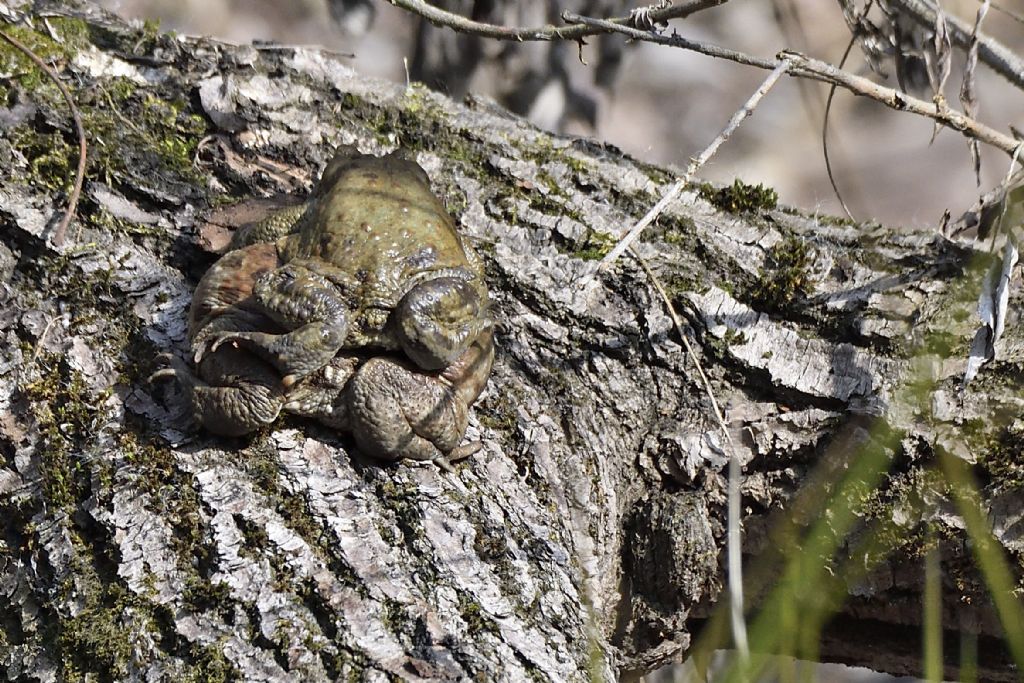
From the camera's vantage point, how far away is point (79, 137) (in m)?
3.24

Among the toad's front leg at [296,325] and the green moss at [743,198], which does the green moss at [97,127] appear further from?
the green moss at [743,198]

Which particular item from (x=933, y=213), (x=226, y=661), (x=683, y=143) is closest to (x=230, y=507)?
(x=226, y=661)

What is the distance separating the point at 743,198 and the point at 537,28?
109 cm

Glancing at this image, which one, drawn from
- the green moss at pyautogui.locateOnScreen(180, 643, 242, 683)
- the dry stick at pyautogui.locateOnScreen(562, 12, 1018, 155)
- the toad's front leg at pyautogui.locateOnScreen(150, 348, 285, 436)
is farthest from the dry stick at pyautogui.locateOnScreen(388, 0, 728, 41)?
the green moss at pyautogui.locateOnScreen(180, 643, 242, 683)

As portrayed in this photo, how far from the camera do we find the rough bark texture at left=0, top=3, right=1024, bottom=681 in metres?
2.39

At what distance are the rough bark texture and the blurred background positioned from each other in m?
2.76

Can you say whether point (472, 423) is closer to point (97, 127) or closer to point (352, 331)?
point (352, 331)

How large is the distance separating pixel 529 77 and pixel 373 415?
4.54 metres

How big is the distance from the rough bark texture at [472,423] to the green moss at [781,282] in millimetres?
11

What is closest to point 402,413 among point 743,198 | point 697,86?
point 743,198

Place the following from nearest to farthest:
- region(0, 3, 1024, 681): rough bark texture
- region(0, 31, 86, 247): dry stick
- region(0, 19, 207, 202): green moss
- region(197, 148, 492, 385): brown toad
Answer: region(0, 3, 1024, 681): rough bark texture
region(197, 148, 492, 385): brown toad
region(0, 31, 86, 247): dry stick
region(0, 19, 207, 202): green moss

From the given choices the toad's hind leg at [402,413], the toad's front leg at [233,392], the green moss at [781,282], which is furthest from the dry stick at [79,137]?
the green moss at [781,282]

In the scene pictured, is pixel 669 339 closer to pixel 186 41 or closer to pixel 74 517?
pixel 74 517

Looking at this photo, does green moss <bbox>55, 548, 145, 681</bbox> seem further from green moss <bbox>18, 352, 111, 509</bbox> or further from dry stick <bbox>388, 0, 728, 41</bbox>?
dry stick <bbox>388, 0, 728, 41</bbox>
